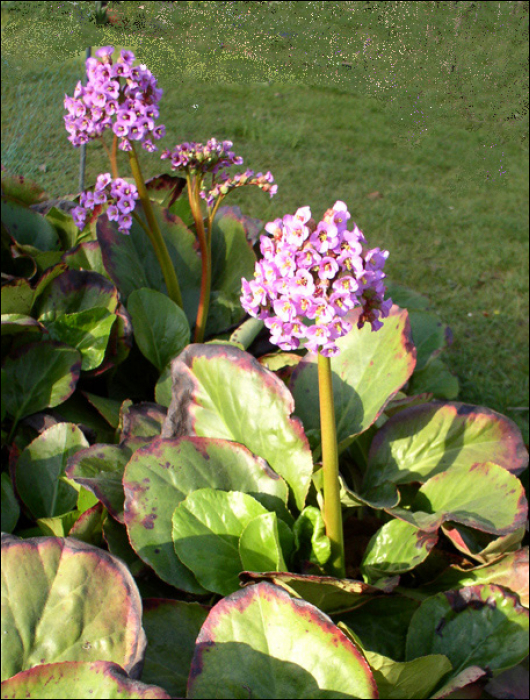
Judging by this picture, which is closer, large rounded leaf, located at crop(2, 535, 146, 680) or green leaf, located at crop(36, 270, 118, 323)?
large rounded leaf, located at crop(2, 535, 146, 680)

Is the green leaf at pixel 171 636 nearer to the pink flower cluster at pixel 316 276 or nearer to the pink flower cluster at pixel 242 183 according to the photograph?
the pink flower cluster at pixel 316 276

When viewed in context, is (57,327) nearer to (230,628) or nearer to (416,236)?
(230,628)

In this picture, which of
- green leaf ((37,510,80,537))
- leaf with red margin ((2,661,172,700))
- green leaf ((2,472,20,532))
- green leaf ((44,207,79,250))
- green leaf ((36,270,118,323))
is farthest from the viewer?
green leaf ((44,207,79,250))

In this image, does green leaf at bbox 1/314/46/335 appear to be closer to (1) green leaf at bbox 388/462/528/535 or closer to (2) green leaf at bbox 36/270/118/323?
(2) green leaf at bbox 36/270/118/323

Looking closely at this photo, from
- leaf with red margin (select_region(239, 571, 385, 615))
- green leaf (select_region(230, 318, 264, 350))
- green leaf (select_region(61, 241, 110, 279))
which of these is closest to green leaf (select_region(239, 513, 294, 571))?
leaf with red margin (select_region(239, 571, 385, 615))

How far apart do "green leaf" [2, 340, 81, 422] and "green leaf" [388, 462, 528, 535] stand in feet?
3.05

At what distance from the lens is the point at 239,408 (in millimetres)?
1410

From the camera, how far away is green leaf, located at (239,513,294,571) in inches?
46.6

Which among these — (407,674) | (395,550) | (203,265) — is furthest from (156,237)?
(407,674)

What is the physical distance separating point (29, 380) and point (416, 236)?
8.97 feet

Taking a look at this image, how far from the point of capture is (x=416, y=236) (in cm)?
384

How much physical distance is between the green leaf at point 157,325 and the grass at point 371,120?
0.59 m

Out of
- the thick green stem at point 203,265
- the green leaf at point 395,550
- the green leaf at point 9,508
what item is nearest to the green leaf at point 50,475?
the green leaf at point 9,508

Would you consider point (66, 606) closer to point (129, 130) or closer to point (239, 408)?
point (239, 408)
